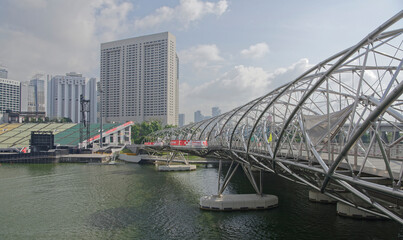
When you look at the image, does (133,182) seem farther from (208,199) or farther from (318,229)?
(318,229)

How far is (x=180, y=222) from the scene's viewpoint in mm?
31562

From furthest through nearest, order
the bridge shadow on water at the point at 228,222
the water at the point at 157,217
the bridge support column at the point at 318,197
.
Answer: the bridge support column at the point at 318,197 → the water at the point at 157,217 → the bridge shadow on water at the point at 228,222

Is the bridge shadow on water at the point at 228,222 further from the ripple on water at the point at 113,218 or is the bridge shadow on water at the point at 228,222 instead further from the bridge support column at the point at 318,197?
the bridge support column at the point at 318,197

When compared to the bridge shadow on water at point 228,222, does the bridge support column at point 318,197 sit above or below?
above

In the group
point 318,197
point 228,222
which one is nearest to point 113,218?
point 228,222

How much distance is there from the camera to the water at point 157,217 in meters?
27.8

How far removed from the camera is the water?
27812 millimetres

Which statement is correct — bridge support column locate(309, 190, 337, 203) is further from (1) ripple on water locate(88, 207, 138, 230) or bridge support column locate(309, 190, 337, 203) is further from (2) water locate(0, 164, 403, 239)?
(1) ripple on water locate(88, 207, 138, 230)

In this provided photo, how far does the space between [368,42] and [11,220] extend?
36448 mm

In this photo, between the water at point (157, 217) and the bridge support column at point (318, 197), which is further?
the bridge support column at point (318, 197)

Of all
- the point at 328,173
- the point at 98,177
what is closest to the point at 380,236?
the point at 328,173

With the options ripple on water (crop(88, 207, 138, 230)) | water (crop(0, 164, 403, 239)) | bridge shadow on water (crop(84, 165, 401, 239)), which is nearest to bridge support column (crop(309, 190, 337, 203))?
bridge shadow on water (crop(84, 165, 401, 239))

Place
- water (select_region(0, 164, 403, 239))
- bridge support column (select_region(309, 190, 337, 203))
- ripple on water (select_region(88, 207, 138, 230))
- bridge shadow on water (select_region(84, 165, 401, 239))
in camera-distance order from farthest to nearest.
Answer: bridge support column (select_region(309, 190, 337, 203)), ripple on water (select_region(88, 207, 138, 230)), water (select_region(0, 164, 403, 239)), bridge shadow on water (select_region(84, 165, 401, 239))

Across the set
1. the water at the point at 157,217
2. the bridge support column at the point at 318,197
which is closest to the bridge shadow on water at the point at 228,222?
the water at the point at 157,217
